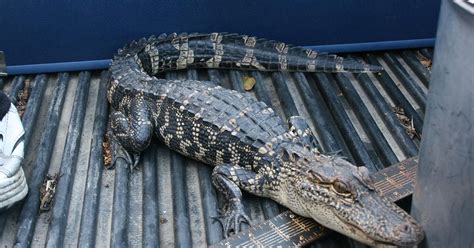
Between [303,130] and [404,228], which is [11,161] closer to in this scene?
[303,130]

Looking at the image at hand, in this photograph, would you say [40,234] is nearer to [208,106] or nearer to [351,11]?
[208,106]

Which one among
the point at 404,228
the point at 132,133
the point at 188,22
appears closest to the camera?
the point at 404,228

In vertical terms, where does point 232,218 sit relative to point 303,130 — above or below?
below

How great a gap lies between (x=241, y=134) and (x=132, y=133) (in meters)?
0.57

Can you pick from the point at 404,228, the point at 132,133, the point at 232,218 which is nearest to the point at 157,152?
the point at 132,133

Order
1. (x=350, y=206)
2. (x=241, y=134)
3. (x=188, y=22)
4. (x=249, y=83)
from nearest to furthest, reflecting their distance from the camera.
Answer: (x=350, y=206) < (x=241, y=134) < (x=249, y=83) < (x=188, y=22)

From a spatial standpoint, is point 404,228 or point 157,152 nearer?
point 404,228

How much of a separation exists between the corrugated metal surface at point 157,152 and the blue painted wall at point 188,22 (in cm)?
15

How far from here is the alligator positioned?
7.20ft

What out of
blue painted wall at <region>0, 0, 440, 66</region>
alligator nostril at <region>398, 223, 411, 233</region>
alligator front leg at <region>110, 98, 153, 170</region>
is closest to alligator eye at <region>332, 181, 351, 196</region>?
alligator nostril at <region>398, 223, 411, 233</region>

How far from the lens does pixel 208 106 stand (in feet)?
9.39

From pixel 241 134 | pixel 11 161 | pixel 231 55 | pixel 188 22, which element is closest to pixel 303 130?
pixel 241 134

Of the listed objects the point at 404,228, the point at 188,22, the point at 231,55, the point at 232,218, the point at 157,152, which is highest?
the point at 188,22

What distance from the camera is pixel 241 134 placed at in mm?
2709
